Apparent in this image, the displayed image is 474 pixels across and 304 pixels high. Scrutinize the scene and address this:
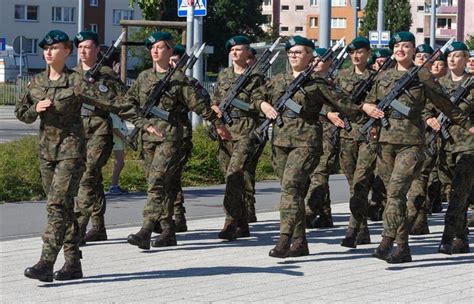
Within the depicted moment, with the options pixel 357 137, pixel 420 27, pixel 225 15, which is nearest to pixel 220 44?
pixel 225 15

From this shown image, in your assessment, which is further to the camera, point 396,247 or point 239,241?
point 239,241

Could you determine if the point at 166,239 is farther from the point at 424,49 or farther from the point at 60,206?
the point at 424,49

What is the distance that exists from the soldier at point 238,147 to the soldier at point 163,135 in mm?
730

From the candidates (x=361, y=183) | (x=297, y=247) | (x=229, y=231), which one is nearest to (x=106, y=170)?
(x=229, y=231)

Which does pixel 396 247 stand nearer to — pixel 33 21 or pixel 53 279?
pixel 53 279

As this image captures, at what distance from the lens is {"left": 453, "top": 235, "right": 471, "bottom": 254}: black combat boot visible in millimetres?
11479

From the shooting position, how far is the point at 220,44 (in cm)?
8550

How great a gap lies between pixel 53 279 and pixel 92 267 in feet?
2.68

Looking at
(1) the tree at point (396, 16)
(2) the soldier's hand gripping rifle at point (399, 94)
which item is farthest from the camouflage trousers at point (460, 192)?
(1) the tree at point (396, 16)

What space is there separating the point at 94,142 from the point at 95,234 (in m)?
0.95

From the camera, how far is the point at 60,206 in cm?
908

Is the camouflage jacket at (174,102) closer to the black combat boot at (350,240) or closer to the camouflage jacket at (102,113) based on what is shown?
the camouflage jacket at (102,113)

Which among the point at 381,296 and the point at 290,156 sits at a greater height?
the point at 290,156

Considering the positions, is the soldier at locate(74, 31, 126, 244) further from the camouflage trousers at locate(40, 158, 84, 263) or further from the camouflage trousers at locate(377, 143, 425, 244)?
the camouflage trousers at locate(377, 143, 425, 244)
